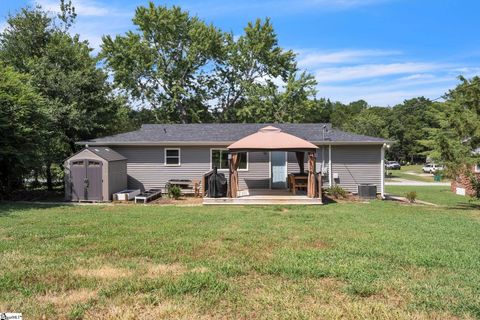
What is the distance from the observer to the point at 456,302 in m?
3.82

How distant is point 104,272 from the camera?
4.84 m

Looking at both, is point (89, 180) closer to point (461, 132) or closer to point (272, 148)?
point (272, 148)

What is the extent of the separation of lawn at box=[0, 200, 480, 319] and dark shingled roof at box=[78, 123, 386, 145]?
796cm

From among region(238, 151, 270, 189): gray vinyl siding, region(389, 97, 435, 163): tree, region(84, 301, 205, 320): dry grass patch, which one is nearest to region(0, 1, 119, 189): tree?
region(238, 151, 270, 189): gray vinyl siding

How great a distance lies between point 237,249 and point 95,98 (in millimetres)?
15423

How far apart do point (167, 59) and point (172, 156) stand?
18.5 meters

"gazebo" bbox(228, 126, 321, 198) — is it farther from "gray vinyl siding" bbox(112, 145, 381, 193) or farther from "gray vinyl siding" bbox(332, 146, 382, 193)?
"gray vinyl siding" bbox(332, 146, 382, 193)

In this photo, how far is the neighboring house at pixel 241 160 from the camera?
16.6 metres

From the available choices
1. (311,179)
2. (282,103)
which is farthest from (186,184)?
(282,103)

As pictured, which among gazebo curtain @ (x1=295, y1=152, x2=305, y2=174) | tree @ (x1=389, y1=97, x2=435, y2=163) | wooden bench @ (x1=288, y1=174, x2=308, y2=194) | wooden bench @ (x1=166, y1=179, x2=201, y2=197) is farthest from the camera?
tree @ (x1=389, y1=97, x2=435, y2=163)

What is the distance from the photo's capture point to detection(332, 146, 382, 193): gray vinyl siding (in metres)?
16.6

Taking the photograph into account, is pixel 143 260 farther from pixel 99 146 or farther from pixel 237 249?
pixel 99 146

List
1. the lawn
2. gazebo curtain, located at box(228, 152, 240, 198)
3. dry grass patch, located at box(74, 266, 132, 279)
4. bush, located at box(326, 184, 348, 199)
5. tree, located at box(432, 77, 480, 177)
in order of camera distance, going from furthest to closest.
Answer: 1. bush, located at box(326, 184, 348, 199)
2. gazebo curtain, located at box(228, 152, 240, 198)
3. tree, located at box(432, 77, 480, 177)
4. dry grass patch, located at box(74, 266, 132, 279)
5. the lawn

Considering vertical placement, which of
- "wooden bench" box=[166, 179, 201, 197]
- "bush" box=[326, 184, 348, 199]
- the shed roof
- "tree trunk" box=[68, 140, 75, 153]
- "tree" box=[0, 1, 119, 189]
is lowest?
"bush" box=[326, 184, 348, 199]
